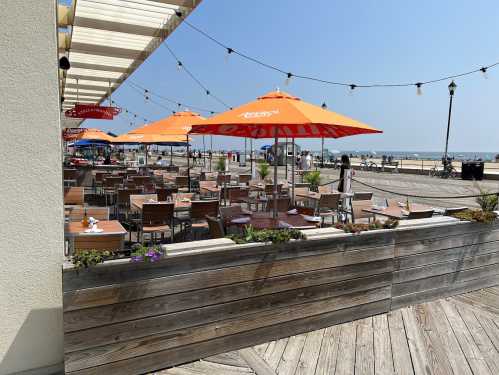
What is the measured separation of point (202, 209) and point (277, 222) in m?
1.50

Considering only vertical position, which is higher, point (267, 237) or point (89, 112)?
point (89, 112)

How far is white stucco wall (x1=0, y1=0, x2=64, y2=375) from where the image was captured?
2486mm

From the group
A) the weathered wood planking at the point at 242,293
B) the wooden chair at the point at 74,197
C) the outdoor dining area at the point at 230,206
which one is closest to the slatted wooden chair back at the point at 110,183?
the outdoor dining area at the point at 230,206

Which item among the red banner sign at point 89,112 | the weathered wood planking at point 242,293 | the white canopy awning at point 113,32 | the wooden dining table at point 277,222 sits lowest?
the weathered wood planking at point 242,293

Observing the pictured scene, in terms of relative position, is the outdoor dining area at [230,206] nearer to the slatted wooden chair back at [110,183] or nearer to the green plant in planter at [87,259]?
the slatted wooden chair back at [110,183]

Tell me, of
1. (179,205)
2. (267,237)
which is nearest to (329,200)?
(179,205)

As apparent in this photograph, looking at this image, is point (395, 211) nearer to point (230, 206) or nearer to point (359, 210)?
point (359, 210)

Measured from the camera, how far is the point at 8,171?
2.50 metres

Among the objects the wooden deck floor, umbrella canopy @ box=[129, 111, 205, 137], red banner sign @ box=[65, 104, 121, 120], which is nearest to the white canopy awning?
red banner sign @ box=[65, 104, 121, 120]

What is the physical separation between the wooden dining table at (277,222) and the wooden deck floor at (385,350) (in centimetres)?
141

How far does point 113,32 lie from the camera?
23.1ft

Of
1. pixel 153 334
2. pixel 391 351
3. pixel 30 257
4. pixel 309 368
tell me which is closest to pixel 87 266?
pixel 30 257

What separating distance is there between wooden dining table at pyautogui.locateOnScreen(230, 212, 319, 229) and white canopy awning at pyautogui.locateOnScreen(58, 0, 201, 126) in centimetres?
323

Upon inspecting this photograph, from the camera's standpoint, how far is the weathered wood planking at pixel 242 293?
253cm
